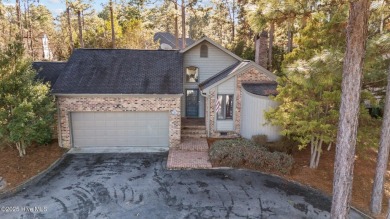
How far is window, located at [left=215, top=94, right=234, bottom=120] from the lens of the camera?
611 inches

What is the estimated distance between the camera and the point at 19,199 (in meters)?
9.64

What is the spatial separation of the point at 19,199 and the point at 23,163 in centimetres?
329

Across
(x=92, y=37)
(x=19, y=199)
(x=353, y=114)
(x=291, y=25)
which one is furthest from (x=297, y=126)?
(x=92, y=37)

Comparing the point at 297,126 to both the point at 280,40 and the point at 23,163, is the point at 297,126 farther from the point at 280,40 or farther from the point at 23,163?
the point at 280,40

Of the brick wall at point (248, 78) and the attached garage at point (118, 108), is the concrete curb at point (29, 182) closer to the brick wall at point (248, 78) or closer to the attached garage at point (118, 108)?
the attached garage at point (118, 108)

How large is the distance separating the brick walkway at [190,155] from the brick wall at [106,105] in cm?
155

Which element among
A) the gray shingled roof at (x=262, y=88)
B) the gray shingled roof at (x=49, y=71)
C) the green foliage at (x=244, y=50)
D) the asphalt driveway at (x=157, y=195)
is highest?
the green foliage at (x=244, y=50)

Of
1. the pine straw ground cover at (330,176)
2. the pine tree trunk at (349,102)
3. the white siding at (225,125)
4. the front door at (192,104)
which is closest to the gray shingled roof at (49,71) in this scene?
the front door at (192,104)

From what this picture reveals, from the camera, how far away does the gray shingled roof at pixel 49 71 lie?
1579 centimetres

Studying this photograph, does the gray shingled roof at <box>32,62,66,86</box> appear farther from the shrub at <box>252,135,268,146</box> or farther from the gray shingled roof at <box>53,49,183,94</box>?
the shrub at <box>252,135,268,146</box>

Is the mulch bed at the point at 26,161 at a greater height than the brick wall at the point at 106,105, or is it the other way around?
the brick wall at the point at 106,105

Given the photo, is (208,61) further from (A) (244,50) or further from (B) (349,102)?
(B) (349,102)

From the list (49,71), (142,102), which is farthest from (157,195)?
(49,71)

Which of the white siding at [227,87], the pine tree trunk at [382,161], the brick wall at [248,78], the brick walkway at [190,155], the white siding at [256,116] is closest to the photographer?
the pine tree trunk at [382,161]
